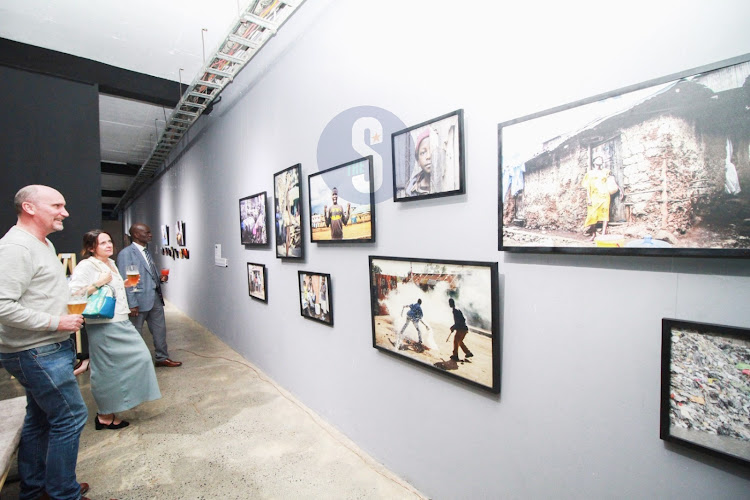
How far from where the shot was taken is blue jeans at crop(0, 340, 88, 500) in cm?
169

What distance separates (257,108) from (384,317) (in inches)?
103

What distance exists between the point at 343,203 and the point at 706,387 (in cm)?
189

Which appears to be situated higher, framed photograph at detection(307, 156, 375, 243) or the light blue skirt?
framed photograph at detection(307, 156, 375, 243)

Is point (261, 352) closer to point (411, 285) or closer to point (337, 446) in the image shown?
point (337, 446)

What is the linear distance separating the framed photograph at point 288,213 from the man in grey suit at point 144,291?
5.29 ft

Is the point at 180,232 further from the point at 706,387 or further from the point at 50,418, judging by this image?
the point at 706,387

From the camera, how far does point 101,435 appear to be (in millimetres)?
2633

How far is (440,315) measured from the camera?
5.52 feet

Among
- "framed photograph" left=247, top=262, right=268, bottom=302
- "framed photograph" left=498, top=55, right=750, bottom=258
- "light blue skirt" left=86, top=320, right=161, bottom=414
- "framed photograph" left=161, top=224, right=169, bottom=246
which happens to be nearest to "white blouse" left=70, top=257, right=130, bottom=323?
"light blue skirt" left=86, top=320, right=161, bottom=414

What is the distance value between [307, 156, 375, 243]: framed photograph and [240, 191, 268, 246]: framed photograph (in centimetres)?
99

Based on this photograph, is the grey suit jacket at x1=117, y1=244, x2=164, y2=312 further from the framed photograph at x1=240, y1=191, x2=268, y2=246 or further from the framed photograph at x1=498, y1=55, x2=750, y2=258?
the framed photograph at x1=498, y1=55, x2=750, y2=258

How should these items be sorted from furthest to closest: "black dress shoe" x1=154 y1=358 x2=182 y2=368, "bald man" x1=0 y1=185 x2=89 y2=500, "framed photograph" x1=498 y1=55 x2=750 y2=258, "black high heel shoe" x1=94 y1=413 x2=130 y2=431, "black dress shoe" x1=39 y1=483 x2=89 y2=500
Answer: "black dress shoe" x1=154 y1=358 x2=182 y2=368, "black high heel shoe" x1=94 y1=413 x2=130 y2=431, "black dress shoe" x1=39 y1=483 x2=89 y2=500, "bald man" x1=0 y1=185 x2=89 y2=500, "framed photograph" x1=498 y1=55 x2=750 y2=258

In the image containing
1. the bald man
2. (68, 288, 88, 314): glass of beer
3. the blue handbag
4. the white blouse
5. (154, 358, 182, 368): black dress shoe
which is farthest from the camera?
(154, 358, 182, 368): black dress shoe

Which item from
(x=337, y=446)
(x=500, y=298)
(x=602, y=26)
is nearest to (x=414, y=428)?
(x=337, y=446)
